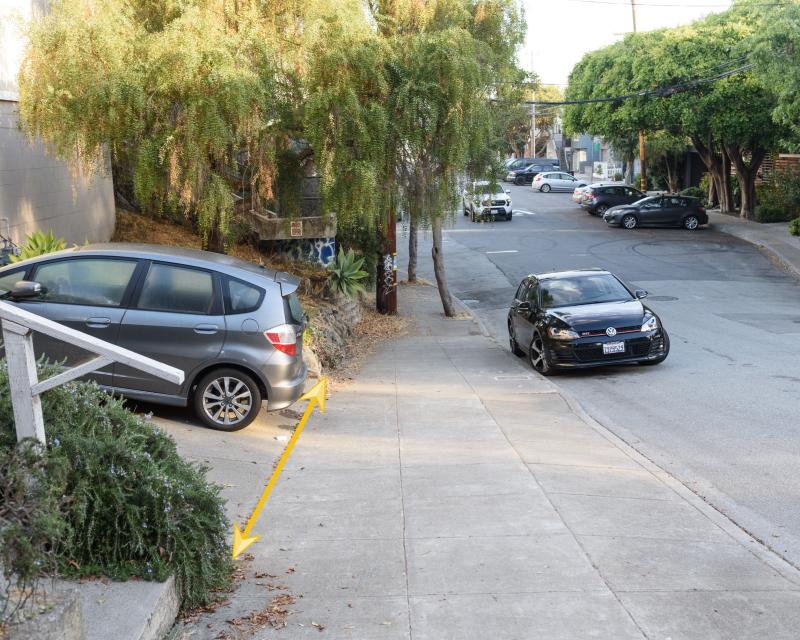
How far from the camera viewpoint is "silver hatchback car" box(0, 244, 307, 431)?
9516mm

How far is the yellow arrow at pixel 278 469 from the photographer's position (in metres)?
6.54

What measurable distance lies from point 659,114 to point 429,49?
25.8 meters

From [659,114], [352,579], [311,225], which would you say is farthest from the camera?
[659,114]

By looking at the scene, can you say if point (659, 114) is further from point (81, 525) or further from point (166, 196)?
point (81, 525)

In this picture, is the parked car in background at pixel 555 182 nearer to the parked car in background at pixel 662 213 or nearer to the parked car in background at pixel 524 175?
the parked car in background at pixel 524 175

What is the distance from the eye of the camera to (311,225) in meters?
18.9

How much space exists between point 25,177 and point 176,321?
6939 millimetres

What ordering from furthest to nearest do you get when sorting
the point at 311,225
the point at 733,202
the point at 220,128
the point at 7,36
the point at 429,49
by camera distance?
the point at 733,202 → the point at 311,225 → the point at 429,49 → the point at 7,36 → the point at 220,128

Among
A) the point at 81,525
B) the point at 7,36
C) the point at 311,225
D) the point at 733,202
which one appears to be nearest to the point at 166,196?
the point at 7,36

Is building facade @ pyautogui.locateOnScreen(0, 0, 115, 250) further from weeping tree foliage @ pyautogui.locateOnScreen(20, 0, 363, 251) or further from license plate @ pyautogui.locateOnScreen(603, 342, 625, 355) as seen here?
license plate @ pyautogui.locateOnScreen(603, 342, 625, 355)

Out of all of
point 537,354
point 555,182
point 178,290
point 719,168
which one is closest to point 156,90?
point 178,290

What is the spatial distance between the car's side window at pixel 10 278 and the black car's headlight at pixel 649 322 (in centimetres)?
915

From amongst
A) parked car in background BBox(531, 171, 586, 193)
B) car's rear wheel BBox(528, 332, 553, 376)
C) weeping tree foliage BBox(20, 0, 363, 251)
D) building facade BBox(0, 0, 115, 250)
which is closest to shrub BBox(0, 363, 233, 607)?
weeping tree foliage BBox(20, 0, 363, 251)

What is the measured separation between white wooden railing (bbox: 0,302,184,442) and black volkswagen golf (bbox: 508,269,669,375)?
1061cm
